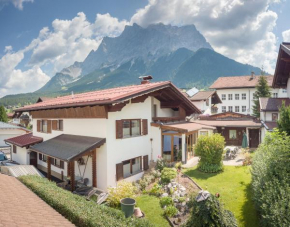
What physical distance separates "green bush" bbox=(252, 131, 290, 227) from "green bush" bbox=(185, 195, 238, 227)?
4.11ft

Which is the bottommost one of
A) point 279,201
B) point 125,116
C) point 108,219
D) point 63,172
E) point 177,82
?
point 63,172

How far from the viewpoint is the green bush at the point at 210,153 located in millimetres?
15180

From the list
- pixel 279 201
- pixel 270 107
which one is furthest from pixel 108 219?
pixel 270 107

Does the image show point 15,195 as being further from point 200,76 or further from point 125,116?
point 200,76

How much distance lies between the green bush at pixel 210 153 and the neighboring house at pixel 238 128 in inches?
545

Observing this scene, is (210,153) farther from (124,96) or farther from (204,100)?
(204,100)

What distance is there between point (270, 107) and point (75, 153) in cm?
2346

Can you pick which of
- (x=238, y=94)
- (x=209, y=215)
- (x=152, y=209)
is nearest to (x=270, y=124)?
(x=152, y=209)

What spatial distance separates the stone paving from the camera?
5766 mm

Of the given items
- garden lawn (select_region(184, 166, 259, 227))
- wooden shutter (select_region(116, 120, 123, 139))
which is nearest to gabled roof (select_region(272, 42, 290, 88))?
garden lawn (select_region(184, 166, 259, 227))

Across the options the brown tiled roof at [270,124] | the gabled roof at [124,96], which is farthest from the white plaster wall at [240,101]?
the gabled roof at [124,96]

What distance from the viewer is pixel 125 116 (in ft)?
48.4

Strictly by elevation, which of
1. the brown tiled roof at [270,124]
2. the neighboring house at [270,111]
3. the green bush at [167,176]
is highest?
the neighboring house at [270,111]

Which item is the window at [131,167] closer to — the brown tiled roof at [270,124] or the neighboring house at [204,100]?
the brown tiled roof at [270,124]
